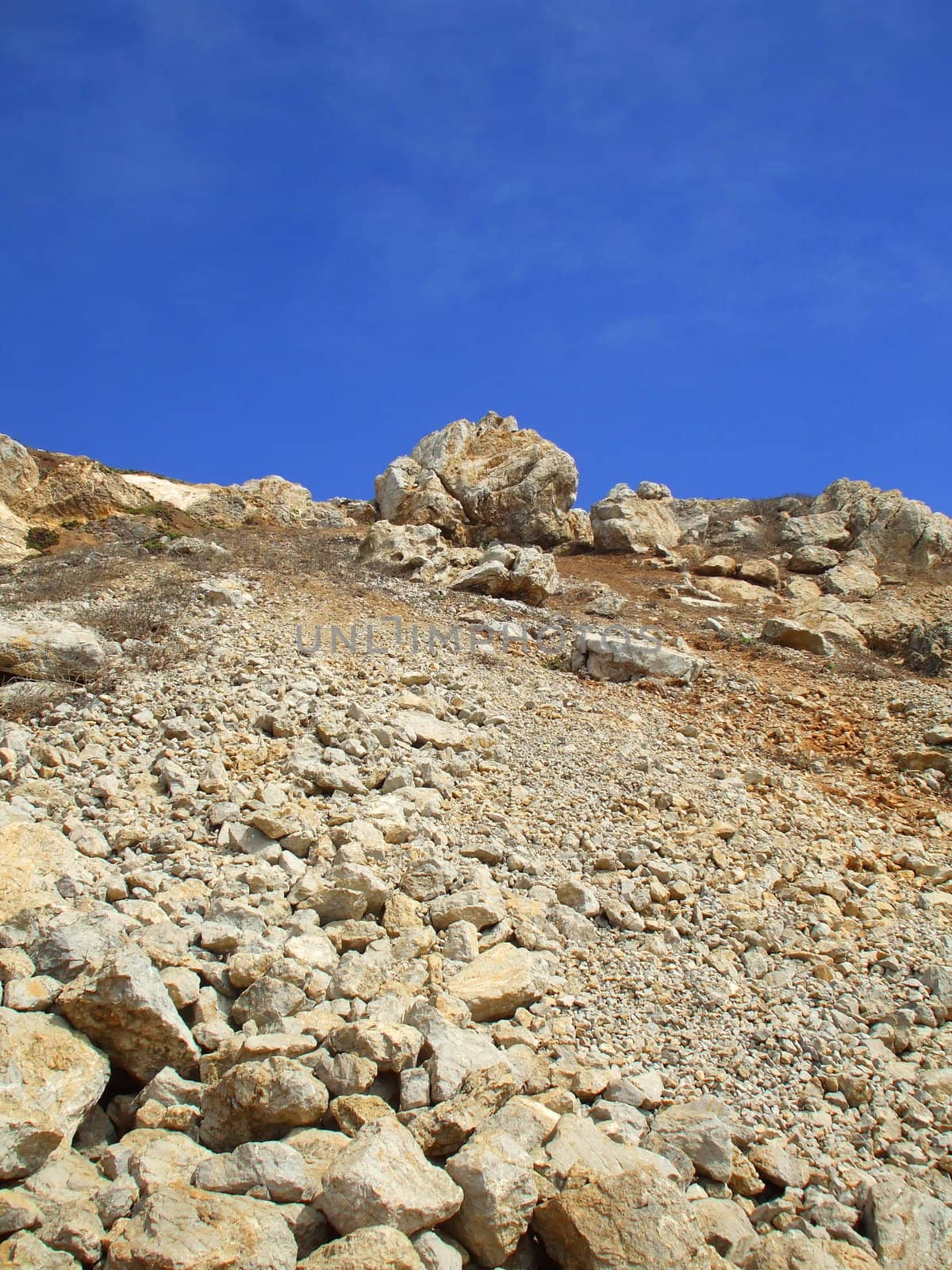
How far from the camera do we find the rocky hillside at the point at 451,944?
3.05 meters

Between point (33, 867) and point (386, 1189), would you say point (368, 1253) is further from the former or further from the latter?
point (33, 867)

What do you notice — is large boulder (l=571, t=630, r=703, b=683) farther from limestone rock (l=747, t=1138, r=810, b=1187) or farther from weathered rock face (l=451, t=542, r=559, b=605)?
limestone rock (l=747, t=1138, r=810, b=1187)

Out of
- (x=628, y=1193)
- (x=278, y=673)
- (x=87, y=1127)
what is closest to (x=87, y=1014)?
(x=87, y=1127)

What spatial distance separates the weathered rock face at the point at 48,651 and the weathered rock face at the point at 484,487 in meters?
10.7

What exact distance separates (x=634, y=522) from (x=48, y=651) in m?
16.5

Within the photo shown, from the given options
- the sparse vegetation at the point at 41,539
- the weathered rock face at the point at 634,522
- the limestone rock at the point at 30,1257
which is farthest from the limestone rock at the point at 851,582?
the limestone rock at the point at 30,1257

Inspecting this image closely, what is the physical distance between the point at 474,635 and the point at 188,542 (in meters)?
5.55

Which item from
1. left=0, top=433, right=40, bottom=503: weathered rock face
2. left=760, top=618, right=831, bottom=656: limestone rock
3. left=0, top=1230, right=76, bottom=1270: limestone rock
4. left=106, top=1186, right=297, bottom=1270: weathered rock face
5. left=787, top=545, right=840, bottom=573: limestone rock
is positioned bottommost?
left=0, top=1230, right=76, bottom=1270: limestone rock

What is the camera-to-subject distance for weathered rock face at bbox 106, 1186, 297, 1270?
101 inches

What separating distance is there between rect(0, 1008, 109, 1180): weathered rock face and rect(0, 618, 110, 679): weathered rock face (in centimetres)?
444

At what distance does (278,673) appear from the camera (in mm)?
8180

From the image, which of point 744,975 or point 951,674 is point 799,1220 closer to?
point 744,975

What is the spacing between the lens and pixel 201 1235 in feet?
8.71

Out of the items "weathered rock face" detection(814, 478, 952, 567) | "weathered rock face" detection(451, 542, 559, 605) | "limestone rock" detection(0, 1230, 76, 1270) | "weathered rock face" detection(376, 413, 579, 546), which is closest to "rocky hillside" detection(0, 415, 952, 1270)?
"limestone rock" detection(0, 1230, 76, 1270)
